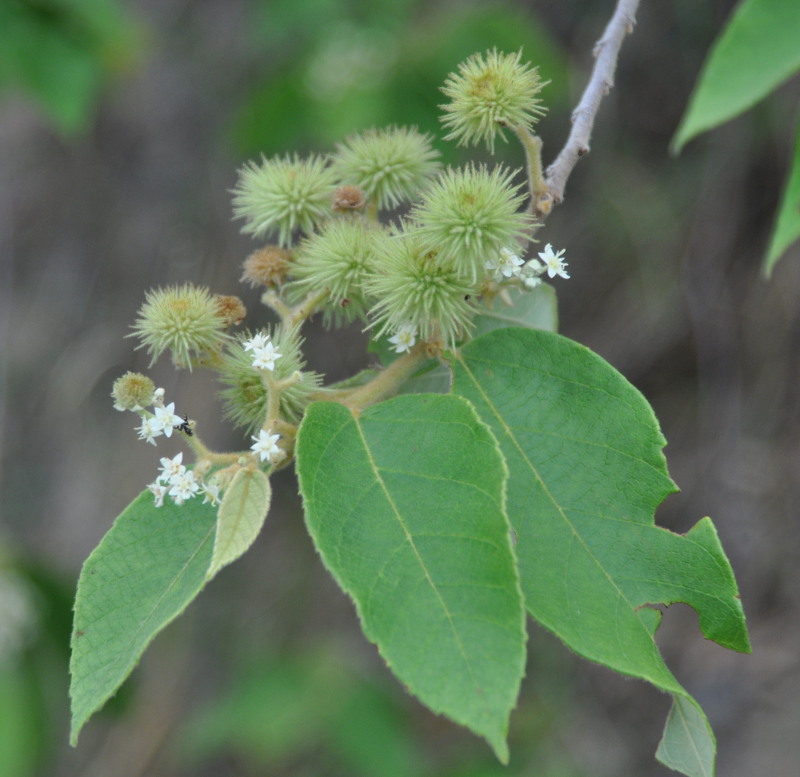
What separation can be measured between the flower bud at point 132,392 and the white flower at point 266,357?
8.4 inches

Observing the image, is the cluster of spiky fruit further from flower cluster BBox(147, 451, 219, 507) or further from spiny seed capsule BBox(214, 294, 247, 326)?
flower cluster BBox(147, 451, 219, 507)

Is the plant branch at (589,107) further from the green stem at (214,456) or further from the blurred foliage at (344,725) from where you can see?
the blurred foliage at (344,725)

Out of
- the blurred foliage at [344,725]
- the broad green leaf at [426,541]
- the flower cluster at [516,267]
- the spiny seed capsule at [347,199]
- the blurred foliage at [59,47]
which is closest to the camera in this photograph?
the broad green leaf at [426,541]

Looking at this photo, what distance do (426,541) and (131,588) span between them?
1.77ft

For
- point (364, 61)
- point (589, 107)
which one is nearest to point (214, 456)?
point (589, 107)

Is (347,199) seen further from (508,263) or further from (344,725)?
(344,725)

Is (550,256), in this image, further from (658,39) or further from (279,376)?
(658,39)

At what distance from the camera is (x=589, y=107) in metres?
1.70

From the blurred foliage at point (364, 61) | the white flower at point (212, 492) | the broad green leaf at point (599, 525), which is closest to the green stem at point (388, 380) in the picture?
the broad green leaf at point (599, 525)

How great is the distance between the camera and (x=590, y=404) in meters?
1.52

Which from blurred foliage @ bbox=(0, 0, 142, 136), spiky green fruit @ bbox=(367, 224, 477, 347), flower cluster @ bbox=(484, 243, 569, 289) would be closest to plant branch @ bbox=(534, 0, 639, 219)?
flower cluster @ bbox=(484, 243, 569, 289)

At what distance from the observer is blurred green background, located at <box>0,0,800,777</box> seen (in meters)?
4.28

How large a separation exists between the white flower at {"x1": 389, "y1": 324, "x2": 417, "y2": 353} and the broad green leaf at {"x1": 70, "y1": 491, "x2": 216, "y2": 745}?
1.60 feet

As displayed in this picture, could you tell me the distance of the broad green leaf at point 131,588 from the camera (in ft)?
4.38
